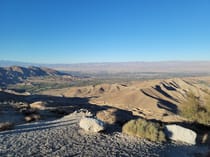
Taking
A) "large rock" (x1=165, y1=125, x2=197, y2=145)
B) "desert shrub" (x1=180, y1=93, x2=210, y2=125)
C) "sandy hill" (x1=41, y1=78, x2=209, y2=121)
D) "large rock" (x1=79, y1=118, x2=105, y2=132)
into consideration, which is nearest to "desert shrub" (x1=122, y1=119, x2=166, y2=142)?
"large rock" (x1=165, y1=125, x2=197, y2=145)

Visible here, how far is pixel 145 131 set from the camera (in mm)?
16875

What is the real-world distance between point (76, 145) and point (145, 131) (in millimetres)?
4842

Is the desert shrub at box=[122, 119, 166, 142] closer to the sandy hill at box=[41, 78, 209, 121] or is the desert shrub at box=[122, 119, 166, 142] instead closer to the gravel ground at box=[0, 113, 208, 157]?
the gravel ground at box=[0, 113, 208, 157]

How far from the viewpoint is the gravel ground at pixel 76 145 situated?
12.6 meters

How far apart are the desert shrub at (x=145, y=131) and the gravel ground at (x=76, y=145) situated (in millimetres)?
687

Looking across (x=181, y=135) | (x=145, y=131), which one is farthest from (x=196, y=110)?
(x=145, y=131)

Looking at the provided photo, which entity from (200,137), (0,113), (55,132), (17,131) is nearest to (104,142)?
(55,132)

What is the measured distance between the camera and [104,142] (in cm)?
1476

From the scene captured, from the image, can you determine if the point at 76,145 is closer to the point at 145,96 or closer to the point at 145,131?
the point at 145,131

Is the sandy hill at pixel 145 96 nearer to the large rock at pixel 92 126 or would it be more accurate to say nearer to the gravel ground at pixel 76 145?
the large rock at pixel 92 126

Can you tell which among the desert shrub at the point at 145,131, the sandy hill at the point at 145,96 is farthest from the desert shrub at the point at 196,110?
the sandy hill at the point at 145,96

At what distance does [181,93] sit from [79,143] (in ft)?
339

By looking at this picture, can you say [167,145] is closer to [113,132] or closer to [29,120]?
[113,132]

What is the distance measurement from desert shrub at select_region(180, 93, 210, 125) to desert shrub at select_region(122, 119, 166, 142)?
36.5 ft
